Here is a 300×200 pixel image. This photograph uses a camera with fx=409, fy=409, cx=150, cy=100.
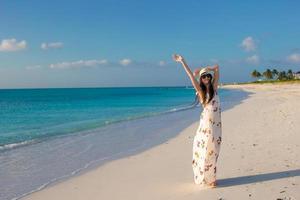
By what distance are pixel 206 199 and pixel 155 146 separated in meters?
6.41

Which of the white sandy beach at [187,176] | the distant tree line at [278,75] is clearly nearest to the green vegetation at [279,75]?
the distant tree line at [278,75]

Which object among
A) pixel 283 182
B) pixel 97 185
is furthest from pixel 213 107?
pixel 97 185

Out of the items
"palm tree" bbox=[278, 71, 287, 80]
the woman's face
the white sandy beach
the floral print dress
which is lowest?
the white sandy beach

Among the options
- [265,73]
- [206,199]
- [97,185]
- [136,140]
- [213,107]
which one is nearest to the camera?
[206,199]

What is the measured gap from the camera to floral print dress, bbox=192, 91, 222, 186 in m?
6.42

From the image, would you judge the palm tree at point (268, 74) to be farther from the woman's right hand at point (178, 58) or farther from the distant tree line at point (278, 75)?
the woman's right hand at point (178, 58)

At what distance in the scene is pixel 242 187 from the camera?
6492 millimetres

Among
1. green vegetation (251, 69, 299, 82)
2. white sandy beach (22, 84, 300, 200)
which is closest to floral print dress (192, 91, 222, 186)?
white sandy beach (22, 84, 300, 200)

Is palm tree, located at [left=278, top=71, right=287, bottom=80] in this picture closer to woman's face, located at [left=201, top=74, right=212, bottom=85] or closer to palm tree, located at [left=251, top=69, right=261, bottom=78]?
palm tree, located at [left=251, top=69, right=261, bottom=78]

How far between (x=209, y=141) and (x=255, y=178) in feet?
4.09

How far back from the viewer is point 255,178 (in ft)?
23.1

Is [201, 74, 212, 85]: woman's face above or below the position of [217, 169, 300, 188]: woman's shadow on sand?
above

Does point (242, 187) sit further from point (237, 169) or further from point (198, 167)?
point (237, 169)

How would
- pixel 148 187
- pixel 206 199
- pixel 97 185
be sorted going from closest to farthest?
pixel 206 199 → pixel 148 187 → pixel 97 185
